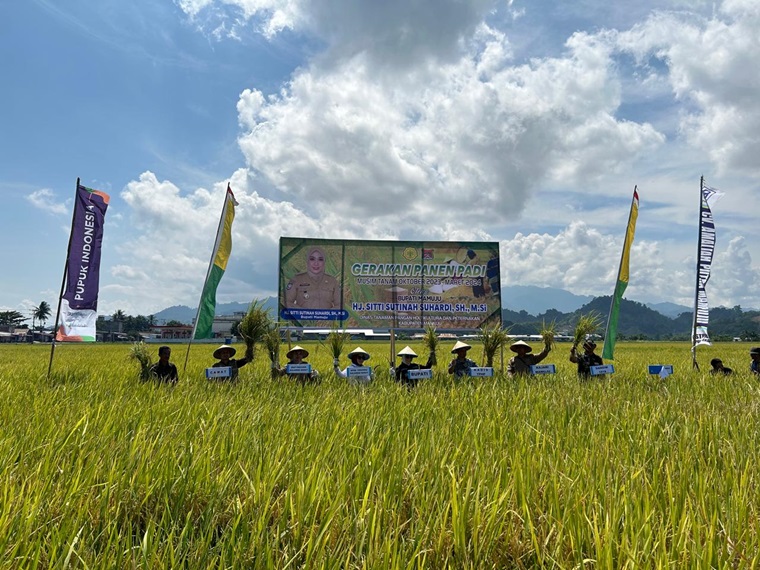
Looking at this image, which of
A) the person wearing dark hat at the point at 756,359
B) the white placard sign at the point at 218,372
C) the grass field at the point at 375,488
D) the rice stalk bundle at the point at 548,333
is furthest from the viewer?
the person wearing dark hat at the point at 756,359

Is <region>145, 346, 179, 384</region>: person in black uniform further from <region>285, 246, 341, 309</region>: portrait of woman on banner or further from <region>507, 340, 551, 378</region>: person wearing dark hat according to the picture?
<region>507, 340, 551, 378</region>: person wearing dark hat

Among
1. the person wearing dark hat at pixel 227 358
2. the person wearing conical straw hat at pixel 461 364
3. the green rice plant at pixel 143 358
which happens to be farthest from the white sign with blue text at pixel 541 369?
the green rice plant at pixel 143 358

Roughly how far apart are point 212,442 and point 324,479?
1.38 meters

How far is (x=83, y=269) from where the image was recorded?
28.3 ft

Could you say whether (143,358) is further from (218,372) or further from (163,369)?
(218,372)

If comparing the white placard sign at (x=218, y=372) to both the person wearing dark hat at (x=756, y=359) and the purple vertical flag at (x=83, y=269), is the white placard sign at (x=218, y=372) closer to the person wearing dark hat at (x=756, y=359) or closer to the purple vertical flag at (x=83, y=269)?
the purple vertical flag at (x=83, y=269)

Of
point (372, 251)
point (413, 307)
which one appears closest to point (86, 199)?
point (372, 251)

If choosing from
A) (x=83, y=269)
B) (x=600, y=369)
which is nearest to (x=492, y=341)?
(x=600, y=369)

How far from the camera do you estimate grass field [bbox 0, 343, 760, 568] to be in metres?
1.93

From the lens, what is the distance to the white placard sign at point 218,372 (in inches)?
285

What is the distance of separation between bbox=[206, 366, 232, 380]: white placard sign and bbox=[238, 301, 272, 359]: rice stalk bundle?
2.81ft

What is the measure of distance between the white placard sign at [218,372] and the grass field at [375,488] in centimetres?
235

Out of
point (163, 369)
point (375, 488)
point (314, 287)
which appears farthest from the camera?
point (314, 287)

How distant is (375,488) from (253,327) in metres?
6.09
